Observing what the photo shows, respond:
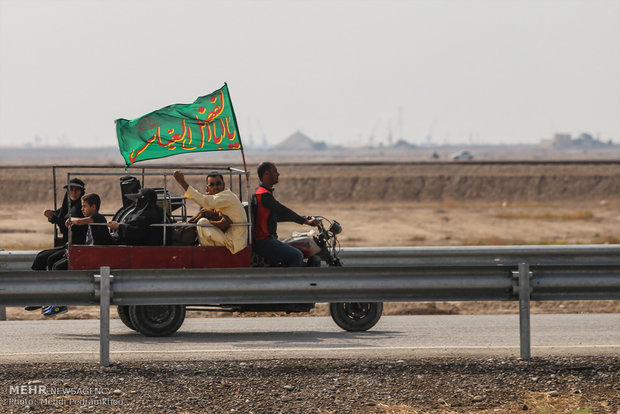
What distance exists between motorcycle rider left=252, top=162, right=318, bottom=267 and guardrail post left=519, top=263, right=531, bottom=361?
2.39 m

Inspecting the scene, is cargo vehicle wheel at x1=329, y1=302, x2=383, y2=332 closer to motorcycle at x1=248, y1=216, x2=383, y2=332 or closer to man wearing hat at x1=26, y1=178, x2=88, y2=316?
motorcycle at x1=248, y1=216, x2=383, y2=332

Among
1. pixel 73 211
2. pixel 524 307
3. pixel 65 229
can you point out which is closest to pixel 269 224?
pixel 73 211

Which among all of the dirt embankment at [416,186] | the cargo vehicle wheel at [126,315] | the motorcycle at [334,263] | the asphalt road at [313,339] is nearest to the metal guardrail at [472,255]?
the asphalt road at [313,339]

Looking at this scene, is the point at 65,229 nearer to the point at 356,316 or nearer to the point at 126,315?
the point at 126,315

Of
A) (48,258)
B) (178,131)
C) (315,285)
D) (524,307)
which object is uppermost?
(178,131)

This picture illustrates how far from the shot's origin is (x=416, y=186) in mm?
61188

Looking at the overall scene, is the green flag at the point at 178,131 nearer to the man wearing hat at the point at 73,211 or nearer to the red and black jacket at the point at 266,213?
the red and black jacket at the point at 266,213

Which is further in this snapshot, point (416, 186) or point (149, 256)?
point (416, 186)

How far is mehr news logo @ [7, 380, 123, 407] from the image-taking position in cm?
677

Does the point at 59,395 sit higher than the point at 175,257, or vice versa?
the point at 175,257

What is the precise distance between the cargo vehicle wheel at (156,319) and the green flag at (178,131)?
174cm

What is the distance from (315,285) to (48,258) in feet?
11.8

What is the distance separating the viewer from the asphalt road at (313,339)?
8.78 m

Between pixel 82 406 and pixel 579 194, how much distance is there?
183ft
